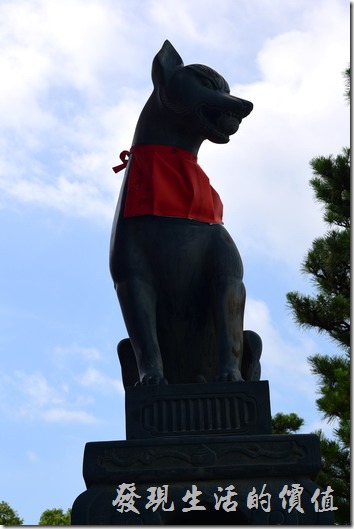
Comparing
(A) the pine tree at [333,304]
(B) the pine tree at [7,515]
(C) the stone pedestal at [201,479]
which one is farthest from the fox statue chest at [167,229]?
(B) the pine tree at [7,515]

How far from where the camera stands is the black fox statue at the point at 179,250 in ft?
12.3

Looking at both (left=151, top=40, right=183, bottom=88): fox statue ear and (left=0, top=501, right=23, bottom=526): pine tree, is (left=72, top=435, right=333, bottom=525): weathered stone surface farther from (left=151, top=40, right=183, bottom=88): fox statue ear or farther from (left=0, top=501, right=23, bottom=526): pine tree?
(left=0, top=501, right=23, bottom=526): pine tree

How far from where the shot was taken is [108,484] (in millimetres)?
3309

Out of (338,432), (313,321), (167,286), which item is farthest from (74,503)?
(313,321)

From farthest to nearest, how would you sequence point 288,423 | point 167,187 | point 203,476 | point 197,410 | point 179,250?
1. point 288,423
2. point 167,187
3. point 179,250
4. point 197,410
5. point 203,476

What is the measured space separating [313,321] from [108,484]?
637cm

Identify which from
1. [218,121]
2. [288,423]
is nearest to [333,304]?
[288,423]

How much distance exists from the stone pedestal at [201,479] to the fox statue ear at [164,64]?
170 cm

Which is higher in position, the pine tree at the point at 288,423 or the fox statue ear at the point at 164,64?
the fox statue ear at the point at 164,64

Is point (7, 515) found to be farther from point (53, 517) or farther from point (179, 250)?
point (179, 250)

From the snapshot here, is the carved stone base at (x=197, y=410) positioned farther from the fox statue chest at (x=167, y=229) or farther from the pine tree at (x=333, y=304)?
the pine tree at (x=333, y=304)

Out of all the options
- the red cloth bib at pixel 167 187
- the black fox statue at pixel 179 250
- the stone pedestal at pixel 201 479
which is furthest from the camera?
the red cloth bib at pixel 167 187

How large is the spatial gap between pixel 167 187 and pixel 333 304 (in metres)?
5.69

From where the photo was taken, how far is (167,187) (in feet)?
12.9
